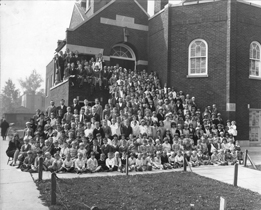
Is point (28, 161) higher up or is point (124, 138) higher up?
point (124, 138)

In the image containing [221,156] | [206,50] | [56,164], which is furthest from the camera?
[206,50]

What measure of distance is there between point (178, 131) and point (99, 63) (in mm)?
6171

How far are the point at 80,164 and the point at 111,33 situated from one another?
41.9 feet

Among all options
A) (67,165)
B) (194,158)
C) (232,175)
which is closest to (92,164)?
(67,165)

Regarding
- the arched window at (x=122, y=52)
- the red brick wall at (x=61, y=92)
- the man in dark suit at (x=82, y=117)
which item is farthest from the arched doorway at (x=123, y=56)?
the man in dark suit at (x=82, y=117)

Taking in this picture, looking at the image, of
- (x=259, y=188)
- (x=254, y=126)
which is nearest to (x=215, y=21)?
(x=254, y=126)

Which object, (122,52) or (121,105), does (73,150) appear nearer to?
(121,105)

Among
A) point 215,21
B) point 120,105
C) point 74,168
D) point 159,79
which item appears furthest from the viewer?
point 159,79

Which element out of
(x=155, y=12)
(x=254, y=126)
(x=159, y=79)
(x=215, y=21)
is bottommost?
(x=254, y=126)

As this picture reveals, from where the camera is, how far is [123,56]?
67.9 ft

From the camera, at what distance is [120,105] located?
13055 mm

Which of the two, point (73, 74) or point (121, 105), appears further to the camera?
point (73, 74)

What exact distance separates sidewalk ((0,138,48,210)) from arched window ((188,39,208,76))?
12.2 metres

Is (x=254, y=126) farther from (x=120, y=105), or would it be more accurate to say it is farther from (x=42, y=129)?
(x=42, y=129)
